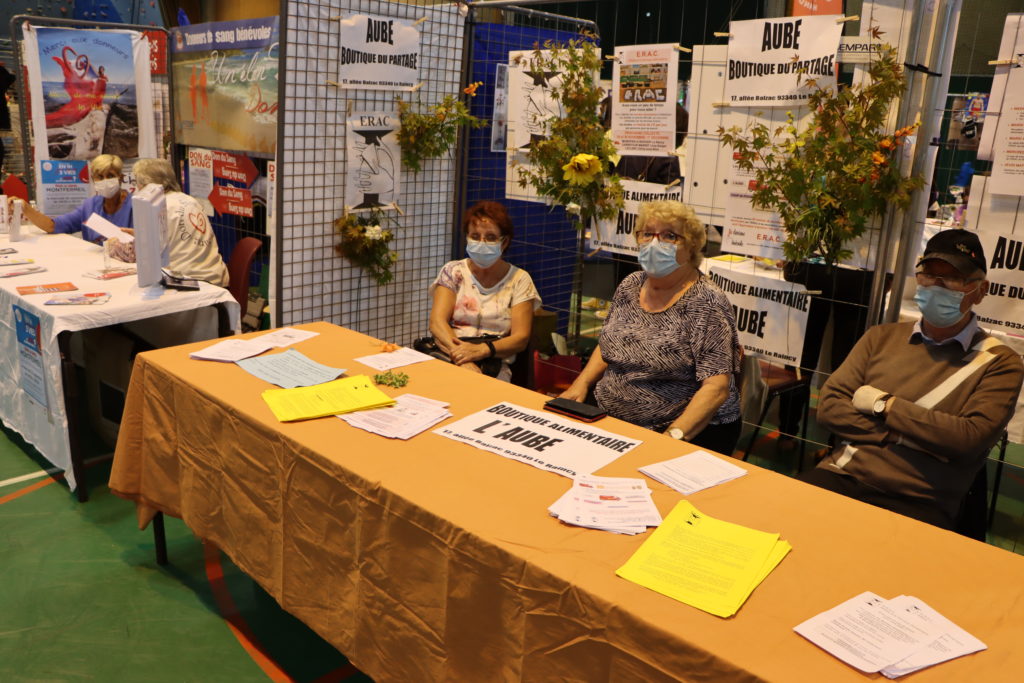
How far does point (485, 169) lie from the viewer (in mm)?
4688

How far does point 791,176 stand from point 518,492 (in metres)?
1.75

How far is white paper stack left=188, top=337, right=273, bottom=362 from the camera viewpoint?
2.69m

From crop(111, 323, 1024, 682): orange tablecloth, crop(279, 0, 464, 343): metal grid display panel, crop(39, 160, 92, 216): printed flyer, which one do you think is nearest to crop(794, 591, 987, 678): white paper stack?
crop(111, 323, 1024, 682): orange tablecloth

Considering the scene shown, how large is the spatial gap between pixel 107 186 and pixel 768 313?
370 centimetres

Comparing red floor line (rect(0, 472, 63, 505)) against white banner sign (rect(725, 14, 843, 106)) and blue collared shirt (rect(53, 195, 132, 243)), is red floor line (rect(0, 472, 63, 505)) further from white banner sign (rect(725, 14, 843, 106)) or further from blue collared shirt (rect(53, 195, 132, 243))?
white banner sign (rect(725, 14, 843, 106))

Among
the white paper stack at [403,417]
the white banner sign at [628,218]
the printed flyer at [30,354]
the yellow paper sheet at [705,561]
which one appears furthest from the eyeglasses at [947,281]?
the printed flyer at [30,354]

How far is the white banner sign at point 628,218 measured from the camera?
3445mm

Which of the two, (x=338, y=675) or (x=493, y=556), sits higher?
(x=493, y=556)

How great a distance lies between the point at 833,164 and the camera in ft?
9.17

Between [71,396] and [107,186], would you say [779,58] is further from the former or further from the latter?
[107,186]

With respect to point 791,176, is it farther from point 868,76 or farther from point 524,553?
point 524,553

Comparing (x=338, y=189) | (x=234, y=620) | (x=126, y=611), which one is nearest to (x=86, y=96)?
(x=338, y=189)

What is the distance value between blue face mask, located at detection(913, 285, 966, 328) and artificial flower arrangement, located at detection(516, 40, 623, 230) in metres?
1.52

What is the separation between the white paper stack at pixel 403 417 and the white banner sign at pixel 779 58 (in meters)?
→ 1.70
